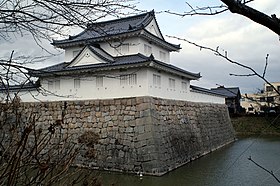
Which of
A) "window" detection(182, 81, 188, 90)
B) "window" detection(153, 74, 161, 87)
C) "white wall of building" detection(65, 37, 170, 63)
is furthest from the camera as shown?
"window" detection(182, 81, 188, 90)

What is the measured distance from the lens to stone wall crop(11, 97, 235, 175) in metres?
8.70

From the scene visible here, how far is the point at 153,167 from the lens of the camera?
27.5ft

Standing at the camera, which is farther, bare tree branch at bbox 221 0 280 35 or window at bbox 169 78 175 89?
window at bbox 169 78 175 89

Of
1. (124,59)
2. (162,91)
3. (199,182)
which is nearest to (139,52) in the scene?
(124,59)

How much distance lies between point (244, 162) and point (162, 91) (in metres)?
3.83

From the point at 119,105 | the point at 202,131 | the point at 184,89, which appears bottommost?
the point at 202,131

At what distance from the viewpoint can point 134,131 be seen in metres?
9.06

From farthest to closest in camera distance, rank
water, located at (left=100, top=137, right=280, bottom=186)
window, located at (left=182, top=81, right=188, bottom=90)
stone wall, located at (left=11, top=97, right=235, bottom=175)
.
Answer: window, located at (left=182, top=81, right=188, bottom=90), stone wall, located at (left=11, top=97, right=235, bottom=175), water, located at (left=100, top=137, right=280, bottom=186)

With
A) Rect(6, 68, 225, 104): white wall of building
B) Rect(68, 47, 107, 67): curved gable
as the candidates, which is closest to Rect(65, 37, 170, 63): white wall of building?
Rect(68, 47, 107, 67): curved gable

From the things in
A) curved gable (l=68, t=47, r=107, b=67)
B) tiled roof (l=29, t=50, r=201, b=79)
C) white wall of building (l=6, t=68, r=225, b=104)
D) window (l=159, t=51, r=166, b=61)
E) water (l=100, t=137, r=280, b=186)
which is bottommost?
water (l=100, t=137, r=280, b=186)

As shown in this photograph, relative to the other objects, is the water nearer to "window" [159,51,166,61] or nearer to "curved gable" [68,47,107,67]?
"curved gable" [68,47,107,67]

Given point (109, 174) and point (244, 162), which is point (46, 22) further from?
point (244, 162)

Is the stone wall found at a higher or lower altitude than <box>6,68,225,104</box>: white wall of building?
lower

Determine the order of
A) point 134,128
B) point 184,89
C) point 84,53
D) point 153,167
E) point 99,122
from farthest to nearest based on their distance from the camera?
1. point 184,89
2. point 84,53
3. point 99,122
4. point 134,128
5. point 153,167
